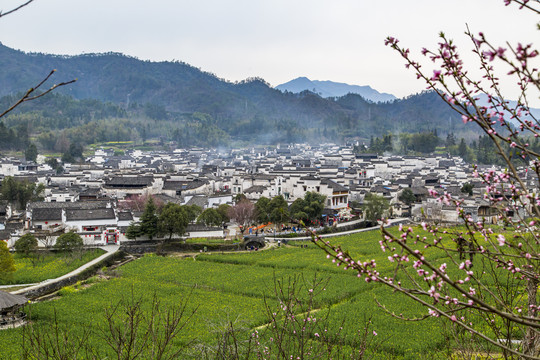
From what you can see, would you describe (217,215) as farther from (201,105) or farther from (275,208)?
(201,105)

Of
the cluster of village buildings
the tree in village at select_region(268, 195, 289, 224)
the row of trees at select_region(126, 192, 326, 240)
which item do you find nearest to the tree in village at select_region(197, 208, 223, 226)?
the row of trees at select_region(126, 192, 326, 240)

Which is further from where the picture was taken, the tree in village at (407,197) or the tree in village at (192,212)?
the tree in village at (407,197)

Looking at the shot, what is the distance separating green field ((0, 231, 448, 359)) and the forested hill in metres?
66.5

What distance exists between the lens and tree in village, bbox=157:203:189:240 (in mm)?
25984

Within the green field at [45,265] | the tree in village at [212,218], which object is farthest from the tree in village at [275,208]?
the green field at [45,265]

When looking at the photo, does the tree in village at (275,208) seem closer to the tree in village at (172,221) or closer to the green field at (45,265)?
the tree in village at (172,221)

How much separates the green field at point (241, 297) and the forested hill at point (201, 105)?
66.5 metres

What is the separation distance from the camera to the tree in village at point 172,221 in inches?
1023

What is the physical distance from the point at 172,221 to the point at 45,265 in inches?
265

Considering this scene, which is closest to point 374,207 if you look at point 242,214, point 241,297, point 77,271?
point 242,214

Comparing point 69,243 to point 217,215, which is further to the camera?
point 217,215

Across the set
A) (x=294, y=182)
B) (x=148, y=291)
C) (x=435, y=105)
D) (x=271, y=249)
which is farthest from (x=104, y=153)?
(x=435, y=105)

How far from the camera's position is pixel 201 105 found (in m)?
146

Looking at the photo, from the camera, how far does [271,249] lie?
25.9 meters
